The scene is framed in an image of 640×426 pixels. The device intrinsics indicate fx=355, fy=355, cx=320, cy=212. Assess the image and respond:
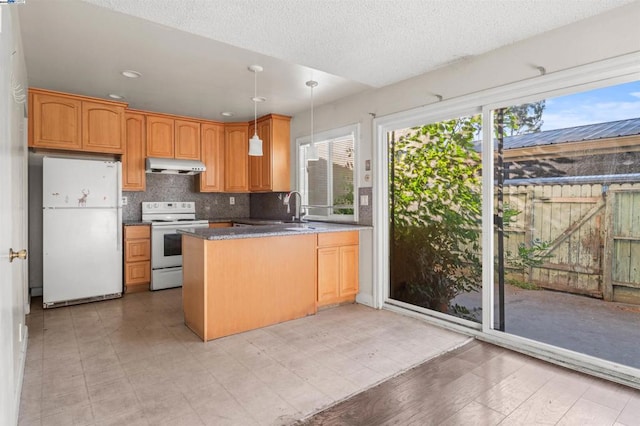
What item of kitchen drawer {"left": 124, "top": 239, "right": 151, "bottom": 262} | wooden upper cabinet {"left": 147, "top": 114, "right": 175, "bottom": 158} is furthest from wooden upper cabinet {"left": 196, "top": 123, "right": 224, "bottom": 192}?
kitchen drawer {"left": 124, "top": 239, "right": 151, "bottom": 262}

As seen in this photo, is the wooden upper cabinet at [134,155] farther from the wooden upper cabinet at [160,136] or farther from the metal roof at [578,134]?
the metal roof at [578,134]

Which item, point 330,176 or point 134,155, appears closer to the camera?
point 330,176

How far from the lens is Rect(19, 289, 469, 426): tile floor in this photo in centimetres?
194

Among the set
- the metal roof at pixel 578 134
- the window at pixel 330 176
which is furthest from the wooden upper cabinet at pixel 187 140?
the metal roof at pixel 578 134

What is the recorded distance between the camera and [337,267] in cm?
382

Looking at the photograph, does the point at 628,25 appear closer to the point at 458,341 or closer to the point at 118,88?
the point at 458,341

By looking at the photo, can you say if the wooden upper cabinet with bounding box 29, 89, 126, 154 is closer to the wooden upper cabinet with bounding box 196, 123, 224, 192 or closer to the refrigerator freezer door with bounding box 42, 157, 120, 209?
the refrigerator freezer door with bounding box 42, 157, 120, 209

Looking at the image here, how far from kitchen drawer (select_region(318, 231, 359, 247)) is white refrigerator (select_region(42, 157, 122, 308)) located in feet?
7.87

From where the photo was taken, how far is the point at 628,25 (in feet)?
7.06

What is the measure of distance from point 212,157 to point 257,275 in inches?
109

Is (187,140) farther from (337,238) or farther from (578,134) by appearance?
(578,134)

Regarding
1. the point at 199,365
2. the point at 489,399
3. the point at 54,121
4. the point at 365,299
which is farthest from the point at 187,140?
the point at 489,399

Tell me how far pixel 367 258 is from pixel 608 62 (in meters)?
2.59

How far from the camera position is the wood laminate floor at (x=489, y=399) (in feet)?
6.13
